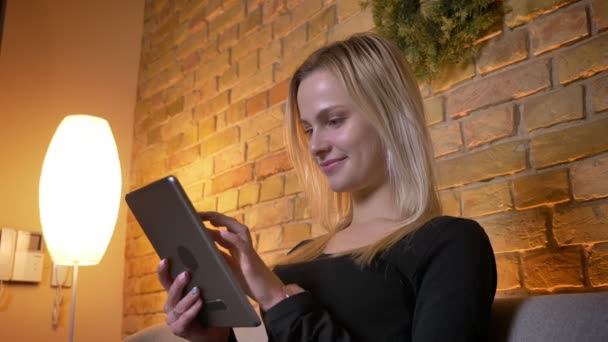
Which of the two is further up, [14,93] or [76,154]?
[14,93]

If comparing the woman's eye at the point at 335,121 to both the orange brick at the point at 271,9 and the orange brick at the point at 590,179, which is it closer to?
the orange brick at the point at 590,179

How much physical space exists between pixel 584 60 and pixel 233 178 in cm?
130

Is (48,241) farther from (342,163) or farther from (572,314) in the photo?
(572,314)

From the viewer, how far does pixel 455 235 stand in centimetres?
91

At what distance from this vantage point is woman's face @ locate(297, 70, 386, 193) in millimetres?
1068

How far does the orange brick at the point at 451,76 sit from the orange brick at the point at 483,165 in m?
0.18

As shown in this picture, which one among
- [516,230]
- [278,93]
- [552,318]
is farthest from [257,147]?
[552,318]

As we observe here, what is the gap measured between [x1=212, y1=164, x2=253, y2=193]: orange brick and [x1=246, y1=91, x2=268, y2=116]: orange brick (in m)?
0.19

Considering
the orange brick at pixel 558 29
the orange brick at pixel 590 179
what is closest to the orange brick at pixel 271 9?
the orange brick at pixel 558 29

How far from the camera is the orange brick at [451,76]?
141 cm

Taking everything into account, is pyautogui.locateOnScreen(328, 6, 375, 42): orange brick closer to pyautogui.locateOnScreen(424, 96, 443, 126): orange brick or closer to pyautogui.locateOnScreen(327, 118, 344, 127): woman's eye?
pyautogui.locateOnScreen(424, 96, 443, 126): orange brick

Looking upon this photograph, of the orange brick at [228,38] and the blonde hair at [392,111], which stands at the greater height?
the orange brick at [228,38]

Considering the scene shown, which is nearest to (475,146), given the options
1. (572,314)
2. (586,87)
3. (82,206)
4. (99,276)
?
(586,87)

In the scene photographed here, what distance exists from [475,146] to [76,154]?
4.29 feet
